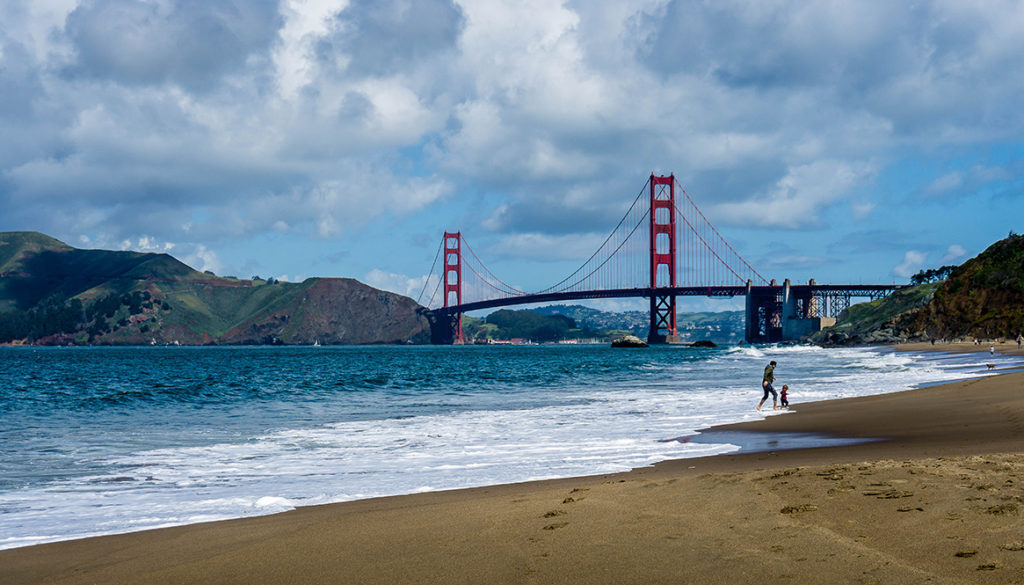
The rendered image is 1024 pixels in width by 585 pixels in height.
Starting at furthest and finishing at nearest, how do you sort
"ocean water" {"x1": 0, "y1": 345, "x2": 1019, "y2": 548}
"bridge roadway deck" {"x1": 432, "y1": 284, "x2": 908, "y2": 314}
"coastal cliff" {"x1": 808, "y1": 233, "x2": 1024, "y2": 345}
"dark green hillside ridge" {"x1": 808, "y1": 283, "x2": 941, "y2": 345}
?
"bridge roadway deck" {"x1": 432, "y1": 284, "x2": 908, "y2": 314} → "dark green hillside ridge" {"x1": 808, "y1": 283, "x2": 941, "y2": 345} → "coastal cliff" {"x1": 808, "y1": 233, "x2": 1024, "y2": 345} → "ocean water" {"x1": 0, "y1": 345, "x2": 1019, "y2": 548}

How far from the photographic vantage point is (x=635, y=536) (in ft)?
16.7

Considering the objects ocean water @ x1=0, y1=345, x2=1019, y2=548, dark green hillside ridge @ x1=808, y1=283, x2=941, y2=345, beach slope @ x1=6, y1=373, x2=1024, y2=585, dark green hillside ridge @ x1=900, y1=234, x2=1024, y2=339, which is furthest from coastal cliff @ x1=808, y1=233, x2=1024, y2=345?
beach slope @ x1=6, y1=373, x2=1024, y2=585

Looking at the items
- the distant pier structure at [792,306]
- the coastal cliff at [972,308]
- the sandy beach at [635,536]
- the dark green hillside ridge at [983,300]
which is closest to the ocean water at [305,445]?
the sandy beach at [635,536]

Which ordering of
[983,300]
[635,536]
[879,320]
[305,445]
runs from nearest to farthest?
[635,536] < [305,445] < [983,300] < [879,320]

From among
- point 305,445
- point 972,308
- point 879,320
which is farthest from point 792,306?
point 305,445

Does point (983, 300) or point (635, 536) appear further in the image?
point (983, 300)

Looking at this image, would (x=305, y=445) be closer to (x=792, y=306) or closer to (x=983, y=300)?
(x=983, y=300)

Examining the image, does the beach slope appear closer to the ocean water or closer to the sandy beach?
the sandy beach

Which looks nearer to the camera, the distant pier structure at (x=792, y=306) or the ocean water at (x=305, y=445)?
the ocean water at (x=305, y=445)

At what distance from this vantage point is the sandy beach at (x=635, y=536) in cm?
425

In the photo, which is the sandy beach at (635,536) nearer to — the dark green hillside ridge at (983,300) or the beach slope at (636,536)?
the beach slope at (636,536)

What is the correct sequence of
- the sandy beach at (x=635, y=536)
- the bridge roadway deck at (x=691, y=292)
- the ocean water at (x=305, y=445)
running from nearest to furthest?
1. the sandy beach at (x=635, y=536)
2. the ocean water at (x=305, y=445)
3. the bridge roadway deck at (x=691, y=292)

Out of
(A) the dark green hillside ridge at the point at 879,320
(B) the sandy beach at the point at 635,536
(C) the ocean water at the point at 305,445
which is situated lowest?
(C) the ocean water at the point at 305,445

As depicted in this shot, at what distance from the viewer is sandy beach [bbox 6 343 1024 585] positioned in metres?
4.25
